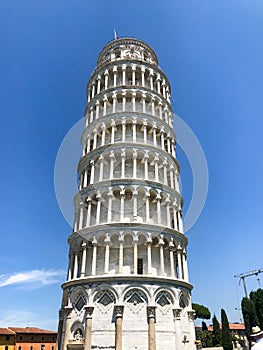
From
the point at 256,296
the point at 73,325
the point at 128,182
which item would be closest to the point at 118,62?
the point at 128,182

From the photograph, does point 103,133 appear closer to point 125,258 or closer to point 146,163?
point 146,163

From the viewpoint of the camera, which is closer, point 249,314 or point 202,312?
point 249,314

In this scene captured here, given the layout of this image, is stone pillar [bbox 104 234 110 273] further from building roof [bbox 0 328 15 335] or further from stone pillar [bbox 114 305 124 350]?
building roof [bbox 0 328 15 335]

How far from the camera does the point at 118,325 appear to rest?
18375 mm

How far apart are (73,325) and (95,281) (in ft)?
10.5

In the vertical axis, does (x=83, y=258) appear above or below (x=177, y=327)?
above

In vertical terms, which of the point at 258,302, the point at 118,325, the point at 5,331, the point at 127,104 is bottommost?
the point at 118,325

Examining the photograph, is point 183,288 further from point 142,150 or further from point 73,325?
point 142,150

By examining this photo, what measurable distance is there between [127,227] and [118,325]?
6.27 m

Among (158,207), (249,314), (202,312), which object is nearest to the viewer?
(158,207)

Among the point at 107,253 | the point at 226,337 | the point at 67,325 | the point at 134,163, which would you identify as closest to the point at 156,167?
the point at 134,163

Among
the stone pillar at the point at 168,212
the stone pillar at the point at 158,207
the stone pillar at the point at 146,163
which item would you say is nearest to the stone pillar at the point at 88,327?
the stone pillar at the point at 158,207

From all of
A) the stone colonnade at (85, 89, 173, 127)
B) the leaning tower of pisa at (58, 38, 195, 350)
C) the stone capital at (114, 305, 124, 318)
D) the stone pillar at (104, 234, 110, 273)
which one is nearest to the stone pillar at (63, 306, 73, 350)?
the leaning tower of pisa at (58, 38, 195, 350)

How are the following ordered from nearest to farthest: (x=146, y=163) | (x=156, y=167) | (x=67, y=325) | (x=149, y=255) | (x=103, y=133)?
(x=67, y=325) → (x=149, y=255) → (x=146, y=163) → (x=156, y=167) → (x=103, y=133)
